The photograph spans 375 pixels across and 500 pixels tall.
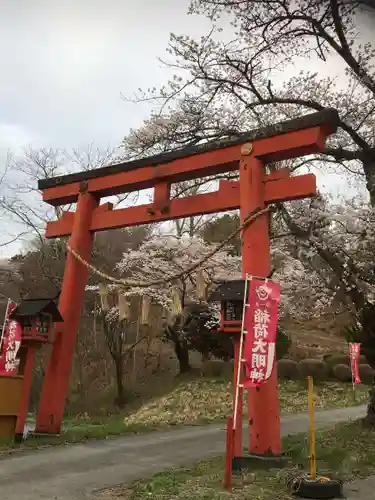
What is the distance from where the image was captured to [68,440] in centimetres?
902

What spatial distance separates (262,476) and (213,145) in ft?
16.6

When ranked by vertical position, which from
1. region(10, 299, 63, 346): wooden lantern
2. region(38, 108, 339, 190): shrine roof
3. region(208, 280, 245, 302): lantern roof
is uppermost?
region(38, 108, 339, 190): shrine roof

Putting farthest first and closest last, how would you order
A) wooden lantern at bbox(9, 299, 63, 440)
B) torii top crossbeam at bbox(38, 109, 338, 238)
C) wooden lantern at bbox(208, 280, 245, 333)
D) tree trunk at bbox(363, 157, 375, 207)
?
tree trunk at bbox(363, 157, 375, 207) → wooden lantern at bbox(9, 299, 63, 440) → torii top crossbeam at bbox(38, 109, 338, 238) → wooden lantern at bbox(208, 280, 245, 333)

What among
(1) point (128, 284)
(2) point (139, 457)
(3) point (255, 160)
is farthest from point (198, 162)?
(2) point (139, 457)

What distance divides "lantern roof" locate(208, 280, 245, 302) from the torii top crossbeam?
4.47 feet

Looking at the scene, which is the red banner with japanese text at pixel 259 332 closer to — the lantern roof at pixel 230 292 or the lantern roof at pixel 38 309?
the lantern roof at pixel 230 292

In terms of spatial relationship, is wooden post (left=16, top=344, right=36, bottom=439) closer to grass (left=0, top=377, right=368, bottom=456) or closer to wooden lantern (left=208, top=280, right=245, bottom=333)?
wooden lantern (left=208, top=280, right=245, bottom=333)

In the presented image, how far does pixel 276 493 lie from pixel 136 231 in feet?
88.7

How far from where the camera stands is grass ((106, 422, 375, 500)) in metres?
5.15

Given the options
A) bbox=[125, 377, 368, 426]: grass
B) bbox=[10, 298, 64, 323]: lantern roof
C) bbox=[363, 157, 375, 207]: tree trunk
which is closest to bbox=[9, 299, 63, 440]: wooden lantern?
bbox=[10, 298, 64, 323]: lantern roof

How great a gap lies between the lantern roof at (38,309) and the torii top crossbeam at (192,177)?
5.88ft

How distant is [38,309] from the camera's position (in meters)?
8.84

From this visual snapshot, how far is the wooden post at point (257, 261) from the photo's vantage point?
6.57 meters

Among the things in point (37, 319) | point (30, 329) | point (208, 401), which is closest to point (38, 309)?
point (37, 319)
